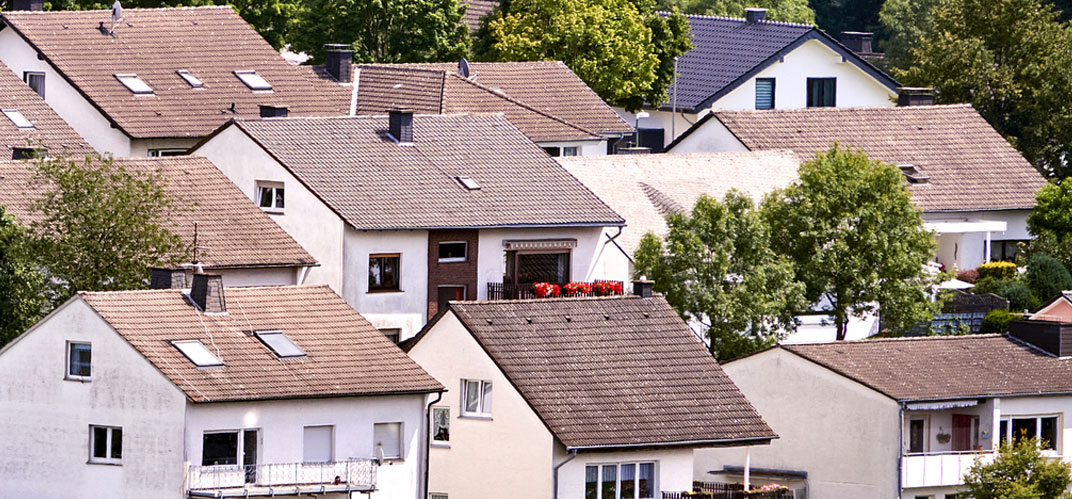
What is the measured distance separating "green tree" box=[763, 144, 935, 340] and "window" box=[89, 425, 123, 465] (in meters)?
20.0

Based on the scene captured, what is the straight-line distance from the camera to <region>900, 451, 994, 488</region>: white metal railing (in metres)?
66.9

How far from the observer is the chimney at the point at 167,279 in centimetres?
6212

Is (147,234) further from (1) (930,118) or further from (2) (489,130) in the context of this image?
(1) (930,118)

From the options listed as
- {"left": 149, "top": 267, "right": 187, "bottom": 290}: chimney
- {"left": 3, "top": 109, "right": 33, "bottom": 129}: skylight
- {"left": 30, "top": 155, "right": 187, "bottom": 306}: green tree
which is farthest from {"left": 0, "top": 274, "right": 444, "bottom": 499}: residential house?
{"left": 3, "top": 109, "right": 33, "bottom": 129}: skylight

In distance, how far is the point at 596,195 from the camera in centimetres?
7631

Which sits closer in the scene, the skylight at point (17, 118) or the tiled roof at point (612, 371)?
the tiled roof at point (612, 371)

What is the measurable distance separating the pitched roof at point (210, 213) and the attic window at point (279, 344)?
6199 mm

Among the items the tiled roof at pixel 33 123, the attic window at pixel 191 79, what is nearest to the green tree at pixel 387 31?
the attic window at pixel 191 79

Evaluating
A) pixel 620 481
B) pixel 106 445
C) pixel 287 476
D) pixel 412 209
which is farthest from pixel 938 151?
pixel 106 445

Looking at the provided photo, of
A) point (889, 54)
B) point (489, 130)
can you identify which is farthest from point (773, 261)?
point (889, 54)

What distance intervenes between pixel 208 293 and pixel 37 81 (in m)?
23.5

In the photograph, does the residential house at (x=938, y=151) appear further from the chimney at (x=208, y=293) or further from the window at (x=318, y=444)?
the window at (x=318, y=444)

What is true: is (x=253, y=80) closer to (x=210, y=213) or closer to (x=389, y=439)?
(x=210, y=213)

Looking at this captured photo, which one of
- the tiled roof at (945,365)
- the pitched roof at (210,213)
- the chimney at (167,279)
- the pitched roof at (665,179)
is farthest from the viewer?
the pitched roof at (665,179)
